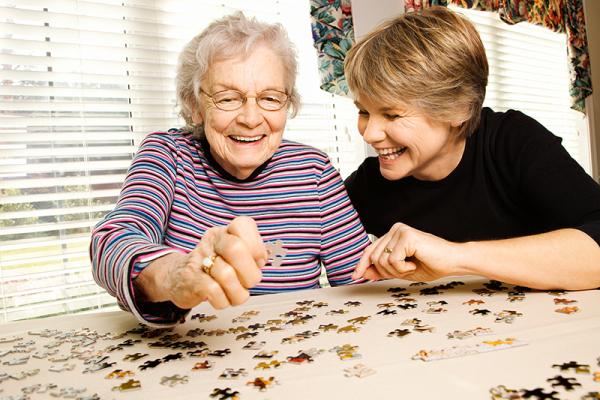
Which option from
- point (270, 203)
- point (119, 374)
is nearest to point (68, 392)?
point (119, 374)

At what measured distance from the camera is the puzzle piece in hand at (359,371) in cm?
94

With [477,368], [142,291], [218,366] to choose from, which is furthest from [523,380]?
[142,291]

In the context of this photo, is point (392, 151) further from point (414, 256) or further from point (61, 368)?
point (61, 368)

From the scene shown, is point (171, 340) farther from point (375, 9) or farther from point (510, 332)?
point (375, 9)

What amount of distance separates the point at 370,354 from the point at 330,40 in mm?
3162

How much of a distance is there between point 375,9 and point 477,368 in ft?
12.2

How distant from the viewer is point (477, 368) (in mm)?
925

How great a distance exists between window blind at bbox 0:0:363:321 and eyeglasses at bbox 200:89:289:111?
1817 millimetres

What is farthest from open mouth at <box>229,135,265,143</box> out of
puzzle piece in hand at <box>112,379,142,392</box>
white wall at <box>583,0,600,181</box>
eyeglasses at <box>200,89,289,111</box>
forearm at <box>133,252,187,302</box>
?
white wall at <box>583,0,600,181</box>

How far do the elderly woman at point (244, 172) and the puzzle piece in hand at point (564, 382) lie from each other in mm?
831

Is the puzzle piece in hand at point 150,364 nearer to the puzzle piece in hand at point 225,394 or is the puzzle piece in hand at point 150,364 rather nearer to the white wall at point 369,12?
the puzzle piece in hand at point 225,394

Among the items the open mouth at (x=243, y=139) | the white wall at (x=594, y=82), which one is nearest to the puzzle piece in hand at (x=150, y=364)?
the open mouth at (x=243, y=139)

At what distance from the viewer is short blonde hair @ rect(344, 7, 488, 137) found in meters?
1.88

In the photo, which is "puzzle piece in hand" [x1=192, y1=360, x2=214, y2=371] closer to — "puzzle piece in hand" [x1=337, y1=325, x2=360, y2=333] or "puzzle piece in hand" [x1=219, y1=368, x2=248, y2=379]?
A: "puzzle piece in hand" [x1=219, y1=368, x2=248, y2=379]
